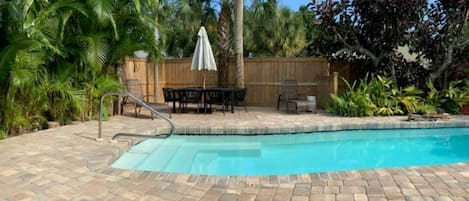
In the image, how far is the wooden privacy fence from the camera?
42.7 ft

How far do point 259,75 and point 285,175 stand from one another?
8.89 meters

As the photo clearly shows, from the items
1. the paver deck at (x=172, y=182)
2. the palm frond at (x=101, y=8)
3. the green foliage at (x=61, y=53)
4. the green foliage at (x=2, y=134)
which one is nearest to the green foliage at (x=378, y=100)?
the green foliage at (x=61, y=53)

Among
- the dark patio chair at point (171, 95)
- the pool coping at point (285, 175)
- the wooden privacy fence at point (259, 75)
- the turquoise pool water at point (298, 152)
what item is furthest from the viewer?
the wooden privacy fence at point (259, 75)

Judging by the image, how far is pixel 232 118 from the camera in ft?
33.4

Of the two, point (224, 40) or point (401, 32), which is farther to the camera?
point (224, 40)

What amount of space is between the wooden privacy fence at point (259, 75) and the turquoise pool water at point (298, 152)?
3.73 metres

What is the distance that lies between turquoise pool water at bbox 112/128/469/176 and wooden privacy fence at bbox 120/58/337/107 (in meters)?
3.73

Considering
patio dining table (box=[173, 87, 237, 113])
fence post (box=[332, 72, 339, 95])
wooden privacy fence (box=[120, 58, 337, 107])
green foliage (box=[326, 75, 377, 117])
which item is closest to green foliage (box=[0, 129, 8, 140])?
patio dining table (box=[173, 87, 237, 113])

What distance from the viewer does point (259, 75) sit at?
44.3ft

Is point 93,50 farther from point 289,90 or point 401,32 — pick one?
point 401,32

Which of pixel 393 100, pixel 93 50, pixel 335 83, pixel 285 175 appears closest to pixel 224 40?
pixel 335 83

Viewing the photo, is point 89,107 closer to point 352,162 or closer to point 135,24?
point 135,24

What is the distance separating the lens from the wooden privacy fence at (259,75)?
13016mm

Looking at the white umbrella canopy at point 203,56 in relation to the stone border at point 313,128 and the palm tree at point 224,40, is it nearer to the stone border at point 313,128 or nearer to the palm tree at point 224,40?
the palm tree at point 224,40
